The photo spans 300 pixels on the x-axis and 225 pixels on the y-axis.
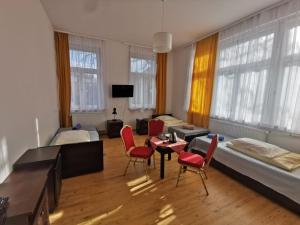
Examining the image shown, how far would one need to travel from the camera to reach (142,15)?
10.4 ft

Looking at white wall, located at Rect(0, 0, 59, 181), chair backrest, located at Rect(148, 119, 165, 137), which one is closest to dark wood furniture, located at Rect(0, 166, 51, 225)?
white wall, located at Rect(0, 0, 59, 181)

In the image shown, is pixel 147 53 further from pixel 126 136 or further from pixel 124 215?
pixel 124 215

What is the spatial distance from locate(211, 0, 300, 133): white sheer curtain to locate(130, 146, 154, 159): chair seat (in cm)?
222

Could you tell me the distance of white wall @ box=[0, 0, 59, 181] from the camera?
1.48 m

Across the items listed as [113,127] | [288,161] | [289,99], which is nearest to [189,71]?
[289,99]

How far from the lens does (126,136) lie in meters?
2.77

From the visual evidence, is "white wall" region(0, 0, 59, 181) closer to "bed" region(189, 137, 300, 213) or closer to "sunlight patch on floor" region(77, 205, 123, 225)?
"sunlight patch on floor" region(77, 205, 123, 225)

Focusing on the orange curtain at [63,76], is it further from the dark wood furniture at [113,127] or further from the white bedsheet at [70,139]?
the white bedsheet at [70,139]

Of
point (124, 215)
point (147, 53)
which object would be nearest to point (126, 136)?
point (124, 215)

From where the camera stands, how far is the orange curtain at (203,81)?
4062 mm

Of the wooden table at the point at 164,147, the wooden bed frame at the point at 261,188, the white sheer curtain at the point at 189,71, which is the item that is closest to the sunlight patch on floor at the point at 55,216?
the wooden table at the point at 164,147

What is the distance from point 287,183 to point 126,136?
2372mm

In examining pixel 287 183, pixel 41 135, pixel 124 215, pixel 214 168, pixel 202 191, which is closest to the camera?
pixel 124 215

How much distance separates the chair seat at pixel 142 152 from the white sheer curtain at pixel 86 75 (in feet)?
8.56
